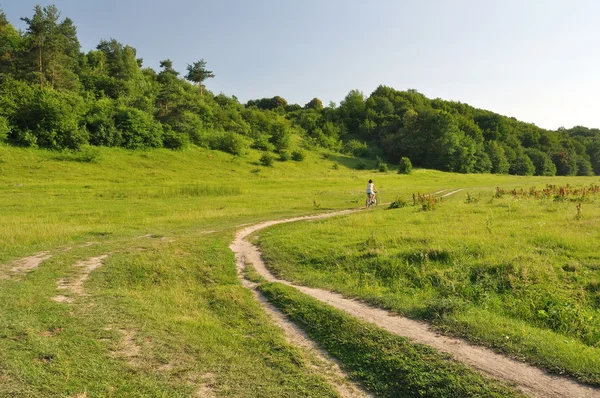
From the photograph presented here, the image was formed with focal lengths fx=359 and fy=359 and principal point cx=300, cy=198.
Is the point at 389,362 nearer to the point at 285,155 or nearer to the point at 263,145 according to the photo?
the point at 285,155

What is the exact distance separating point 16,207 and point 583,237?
2913cm

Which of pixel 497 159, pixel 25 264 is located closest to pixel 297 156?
pixel 497 159

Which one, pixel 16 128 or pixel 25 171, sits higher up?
pixel 16 128

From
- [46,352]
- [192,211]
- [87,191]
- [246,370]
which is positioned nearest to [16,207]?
[87,191]

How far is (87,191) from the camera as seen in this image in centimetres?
3109

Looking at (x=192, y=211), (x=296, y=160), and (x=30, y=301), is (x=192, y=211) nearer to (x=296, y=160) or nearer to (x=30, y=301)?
(x=30, y=301)

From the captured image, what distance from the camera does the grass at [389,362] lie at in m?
4.70

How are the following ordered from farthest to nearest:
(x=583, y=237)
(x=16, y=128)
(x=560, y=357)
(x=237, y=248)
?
(x=16, y=128) < (x=237, y=248) < (x=583, y=237) < (x=560, y=357)

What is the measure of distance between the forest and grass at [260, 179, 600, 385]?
147ft

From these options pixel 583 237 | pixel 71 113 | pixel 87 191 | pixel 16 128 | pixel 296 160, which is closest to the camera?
pixel 583 237

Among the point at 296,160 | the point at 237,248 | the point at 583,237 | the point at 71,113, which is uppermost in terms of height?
the point at 71,113

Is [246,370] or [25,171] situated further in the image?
[25,171]

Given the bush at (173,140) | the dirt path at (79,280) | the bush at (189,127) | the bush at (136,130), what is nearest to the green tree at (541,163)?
the bush at (189,127)

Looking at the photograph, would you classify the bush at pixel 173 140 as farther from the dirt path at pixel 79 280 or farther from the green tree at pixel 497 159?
the green tree at pixel 497 159
